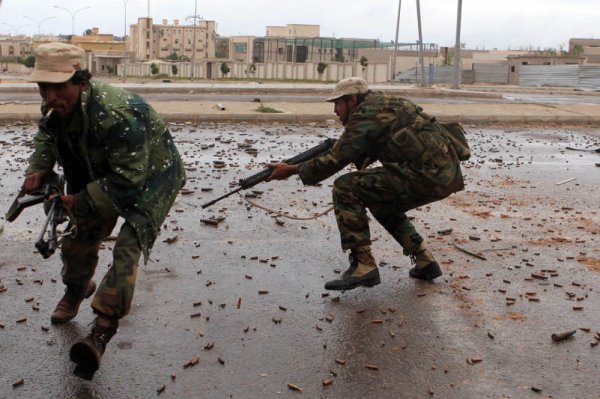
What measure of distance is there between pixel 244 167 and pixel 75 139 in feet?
20.9

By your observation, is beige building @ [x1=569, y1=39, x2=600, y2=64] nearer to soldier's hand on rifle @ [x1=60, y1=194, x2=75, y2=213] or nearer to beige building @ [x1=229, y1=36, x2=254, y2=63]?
beige building @ [x1=229, y1=36, x2=254, y2=63]

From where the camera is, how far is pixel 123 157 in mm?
3467

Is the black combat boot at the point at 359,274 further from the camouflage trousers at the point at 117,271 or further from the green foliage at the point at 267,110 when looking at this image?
the green foliage at the point at 267,110

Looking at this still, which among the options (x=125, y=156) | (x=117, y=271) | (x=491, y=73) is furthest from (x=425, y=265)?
(x=491, y=73)

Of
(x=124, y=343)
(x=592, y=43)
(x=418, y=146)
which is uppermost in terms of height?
(x=592, y=43)

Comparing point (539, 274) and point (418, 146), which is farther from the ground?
point (418, 146)

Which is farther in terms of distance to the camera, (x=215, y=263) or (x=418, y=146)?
(x=215, y=263)

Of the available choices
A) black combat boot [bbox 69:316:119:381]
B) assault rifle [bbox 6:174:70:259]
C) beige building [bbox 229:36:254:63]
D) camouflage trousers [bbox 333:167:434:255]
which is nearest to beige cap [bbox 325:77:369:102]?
camouflage trousers [bbox 333:167:434:255]

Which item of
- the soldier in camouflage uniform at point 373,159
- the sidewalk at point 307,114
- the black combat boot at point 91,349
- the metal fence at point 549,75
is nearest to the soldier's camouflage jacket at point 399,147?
the soldier in camouflage uniform at point 373,159

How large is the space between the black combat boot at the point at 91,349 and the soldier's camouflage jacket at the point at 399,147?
6.51 ft

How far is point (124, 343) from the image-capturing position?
4066mm

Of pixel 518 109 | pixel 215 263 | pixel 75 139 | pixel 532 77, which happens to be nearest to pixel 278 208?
pixel 215 263

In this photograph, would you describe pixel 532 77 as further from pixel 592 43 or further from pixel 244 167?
pixel 592 43

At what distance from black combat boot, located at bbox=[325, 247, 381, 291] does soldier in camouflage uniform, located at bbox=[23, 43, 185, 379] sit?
4.96 ft
